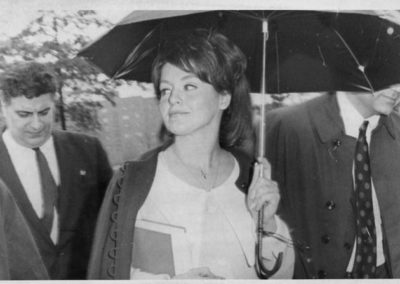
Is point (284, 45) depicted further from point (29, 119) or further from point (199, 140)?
point (29, 119)

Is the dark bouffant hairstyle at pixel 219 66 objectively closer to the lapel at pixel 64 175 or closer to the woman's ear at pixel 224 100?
the woman's ear at pixel 224 100

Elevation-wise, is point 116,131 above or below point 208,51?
below

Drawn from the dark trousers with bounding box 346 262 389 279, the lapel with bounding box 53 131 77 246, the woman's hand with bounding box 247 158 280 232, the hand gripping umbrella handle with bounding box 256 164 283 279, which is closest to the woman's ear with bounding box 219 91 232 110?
the woman's hand with bounding box 247 158 280 232

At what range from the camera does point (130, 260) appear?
4.23ft

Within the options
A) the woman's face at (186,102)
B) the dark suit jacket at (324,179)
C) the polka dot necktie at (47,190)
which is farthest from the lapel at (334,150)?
the polka dot necktie at (47,190)

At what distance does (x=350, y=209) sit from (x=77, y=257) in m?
0.63

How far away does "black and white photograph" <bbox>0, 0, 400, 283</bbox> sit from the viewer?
1304 millimetres

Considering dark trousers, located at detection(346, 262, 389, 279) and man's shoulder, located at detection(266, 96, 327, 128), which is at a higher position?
man's shoulder, located at detection(266, 96, 327, 128)

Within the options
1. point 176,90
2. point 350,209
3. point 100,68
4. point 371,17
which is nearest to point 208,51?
point 176,90

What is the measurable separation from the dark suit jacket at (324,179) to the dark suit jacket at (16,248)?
22.0 inches

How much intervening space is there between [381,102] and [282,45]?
270 mm

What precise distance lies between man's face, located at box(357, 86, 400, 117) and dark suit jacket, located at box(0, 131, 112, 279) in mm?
605

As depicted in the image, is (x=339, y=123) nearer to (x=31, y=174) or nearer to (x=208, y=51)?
(x=208, y=51)

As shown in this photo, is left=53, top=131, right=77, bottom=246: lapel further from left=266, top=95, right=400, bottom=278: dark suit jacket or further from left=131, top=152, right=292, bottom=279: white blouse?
left=266, top=95, right=400, bottom=278: dark suit jacket
